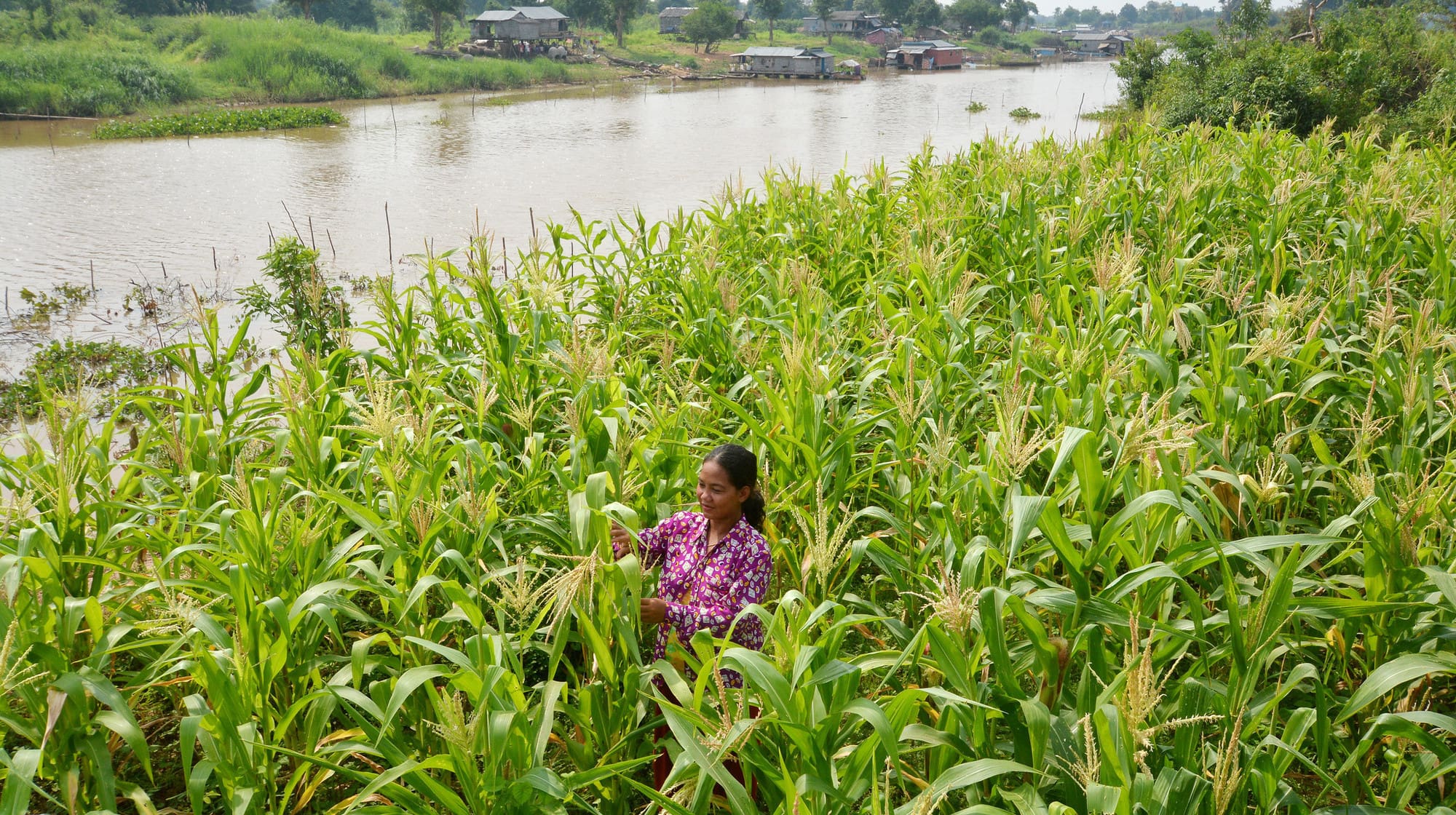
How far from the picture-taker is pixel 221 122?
74.3ft

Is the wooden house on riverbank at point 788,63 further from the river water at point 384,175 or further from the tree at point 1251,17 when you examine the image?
the tree at point 1251,17

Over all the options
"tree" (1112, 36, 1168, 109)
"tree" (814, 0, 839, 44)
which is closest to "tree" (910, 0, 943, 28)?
"tree" (814, 0, 839, 44)

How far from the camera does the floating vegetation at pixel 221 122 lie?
2097 cm

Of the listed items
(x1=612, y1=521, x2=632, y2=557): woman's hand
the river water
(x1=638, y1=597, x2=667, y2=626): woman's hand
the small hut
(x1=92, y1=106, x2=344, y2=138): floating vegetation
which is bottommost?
(x1=638, y1=597, x2=667, y2=626): woman's hand

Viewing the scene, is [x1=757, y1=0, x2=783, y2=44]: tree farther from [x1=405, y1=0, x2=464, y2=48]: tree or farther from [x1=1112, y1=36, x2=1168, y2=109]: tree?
[x1=1112, y1=36, x2=1168, y2=109]: tree

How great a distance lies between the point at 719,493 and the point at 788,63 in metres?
48.4

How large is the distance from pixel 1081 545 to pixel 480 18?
4699 cm

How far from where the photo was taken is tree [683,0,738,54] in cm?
5353

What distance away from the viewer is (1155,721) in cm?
214

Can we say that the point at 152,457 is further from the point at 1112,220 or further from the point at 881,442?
the point at 1112,220

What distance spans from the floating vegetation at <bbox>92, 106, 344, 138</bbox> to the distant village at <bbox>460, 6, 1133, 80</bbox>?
19298 mm

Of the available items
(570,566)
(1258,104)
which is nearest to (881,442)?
(570,566)

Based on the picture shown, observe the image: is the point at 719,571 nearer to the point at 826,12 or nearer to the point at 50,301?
the point at 50,301

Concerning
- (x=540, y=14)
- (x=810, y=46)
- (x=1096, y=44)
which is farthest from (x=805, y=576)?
(x=1096, y=44)
